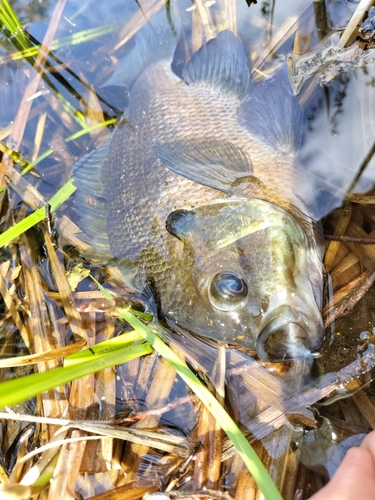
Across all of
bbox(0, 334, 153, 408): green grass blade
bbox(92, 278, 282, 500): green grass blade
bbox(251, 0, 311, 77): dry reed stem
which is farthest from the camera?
bbox(251, 0, 311, 77): dry reed stem

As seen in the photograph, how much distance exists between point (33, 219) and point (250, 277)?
66.6 inches

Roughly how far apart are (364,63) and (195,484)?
281cm

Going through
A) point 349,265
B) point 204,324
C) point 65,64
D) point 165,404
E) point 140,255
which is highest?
point 65,64

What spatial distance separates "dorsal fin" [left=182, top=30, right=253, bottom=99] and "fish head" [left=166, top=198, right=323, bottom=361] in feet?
3.83

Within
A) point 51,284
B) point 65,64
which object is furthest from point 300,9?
point 51,284

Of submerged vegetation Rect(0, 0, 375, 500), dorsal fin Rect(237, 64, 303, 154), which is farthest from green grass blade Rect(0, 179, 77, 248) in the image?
dorsal fin Rect(237, 64, 303, 154)

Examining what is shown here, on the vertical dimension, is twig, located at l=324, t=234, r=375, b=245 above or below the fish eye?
below

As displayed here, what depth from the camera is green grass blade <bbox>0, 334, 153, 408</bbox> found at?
1417mm

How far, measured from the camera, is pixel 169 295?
7.41 feet

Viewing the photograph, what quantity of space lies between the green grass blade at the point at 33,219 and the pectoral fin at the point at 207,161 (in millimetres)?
895

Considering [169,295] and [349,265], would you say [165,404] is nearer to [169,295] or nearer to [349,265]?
[169,295]

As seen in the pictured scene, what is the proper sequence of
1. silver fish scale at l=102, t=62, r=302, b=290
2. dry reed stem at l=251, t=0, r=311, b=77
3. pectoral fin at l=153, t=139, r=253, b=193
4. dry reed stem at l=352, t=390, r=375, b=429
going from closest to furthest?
dry reed stem at l=352, t=390, r=375, b=429, pectoral fin at l=153, t=139, r=253, b=193, silver fish scale at l=102, t=62, r=302, b=290, dry reed stem at l=251, t=0, r=311, b=77

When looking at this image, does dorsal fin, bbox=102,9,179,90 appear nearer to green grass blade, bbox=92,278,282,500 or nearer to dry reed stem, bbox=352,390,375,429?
green grass blade, bbox=92,278,282,500

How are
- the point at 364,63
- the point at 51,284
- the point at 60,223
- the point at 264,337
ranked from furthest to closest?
the point at 60,223 < the point at 51,284 < the point at 364,63 < the point at 264,337
